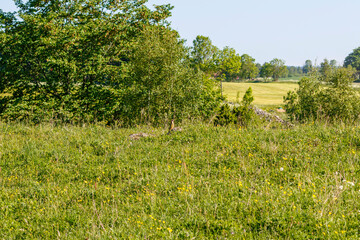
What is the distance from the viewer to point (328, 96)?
1936cm

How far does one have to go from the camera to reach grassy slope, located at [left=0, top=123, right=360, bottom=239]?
3.95 m

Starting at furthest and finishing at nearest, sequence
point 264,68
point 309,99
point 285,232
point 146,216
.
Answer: point 264,68 → point 309,99 → point 146,216 → point 285,232

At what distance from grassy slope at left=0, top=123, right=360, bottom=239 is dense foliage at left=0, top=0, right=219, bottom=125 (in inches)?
299

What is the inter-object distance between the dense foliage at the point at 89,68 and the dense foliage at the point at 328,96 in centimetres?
784

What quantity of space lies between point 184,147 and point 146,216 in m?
3.62

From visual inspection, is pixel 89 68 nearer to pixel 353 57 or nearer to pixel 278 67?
pixel 278 67

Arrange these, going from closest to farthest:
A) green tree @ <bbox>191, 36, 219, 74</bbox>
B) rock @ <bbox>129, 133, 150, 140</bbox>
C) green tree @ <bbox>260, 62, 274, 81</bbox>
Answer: rock @ <bbox>129, 133, 150, 140</bbox>
green tree @ <bbox>191, 36, 219, 74</bbox>
green tree @ <bbox>260, 62, 274, 81</bbox>

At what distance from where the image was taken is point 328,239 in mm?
3479

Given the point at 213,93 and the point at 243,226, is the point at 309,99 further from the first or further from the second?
the point at 243,226

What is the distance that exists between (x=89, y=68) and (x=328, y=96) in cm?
1621

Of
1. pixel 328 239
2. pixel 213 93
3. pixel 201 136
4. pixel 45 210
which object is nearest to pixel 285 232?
pixel 328 239

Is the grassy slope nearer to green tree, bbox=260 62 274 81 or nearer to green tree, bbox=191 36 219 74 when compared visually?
green tree, bbox=191 36 219 74

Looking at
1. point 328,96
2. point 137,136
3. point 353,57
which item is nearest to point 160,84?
point 137,136

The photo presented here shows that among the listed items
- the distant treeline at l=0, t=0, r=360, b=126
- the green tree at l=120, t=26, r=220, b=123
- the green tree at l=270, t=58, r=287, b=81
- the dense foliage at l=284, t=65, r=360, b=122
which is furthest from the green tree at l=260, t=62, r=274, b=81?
the green tree at l=120, t=26, r=220, b=123
